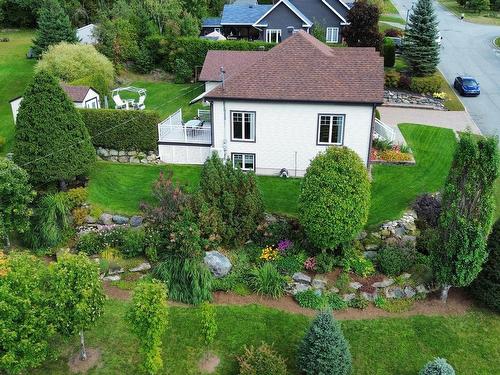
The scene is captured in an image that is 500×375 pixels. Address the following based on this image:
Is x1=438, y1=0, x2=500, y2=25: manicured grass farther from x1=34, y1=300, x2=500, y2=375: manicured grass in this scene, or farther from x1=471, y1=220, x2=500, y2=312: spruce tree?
x1=34, y1=300, x2=500, y2=375: manicured grass

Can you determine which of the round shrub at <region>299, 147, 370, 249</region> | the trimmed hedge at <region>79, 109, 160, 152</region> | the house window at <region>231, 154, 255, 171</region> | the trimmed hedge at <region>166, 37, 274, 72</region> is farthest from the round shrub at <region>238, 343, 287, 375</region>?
the trimmed hedge at <region>166, 37, 274, 72</region>

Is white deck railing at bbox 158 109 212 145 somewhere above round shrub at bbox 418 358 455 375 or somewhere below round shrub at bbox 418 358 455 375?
above

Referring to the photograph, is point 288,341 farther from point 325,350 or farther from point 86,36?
point 86,36

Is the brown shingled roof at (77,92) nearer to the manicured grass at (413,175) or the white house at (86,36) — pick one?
the white house at (86,36)

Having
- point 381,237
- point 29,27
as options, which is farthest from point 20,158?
point 29,27

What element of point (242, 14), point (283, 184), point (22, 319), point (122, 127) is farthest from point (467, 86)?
point (22, 319)

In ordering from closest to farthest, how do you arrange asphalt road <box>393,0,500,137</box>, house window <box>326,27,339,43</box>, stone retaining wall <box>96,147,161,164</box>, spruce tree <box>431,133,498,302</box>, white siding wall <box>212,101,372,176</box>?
1. spruce tree <box>431,133,498,302</box>
2. white siding wall <box>212,101,372,176</box>
3. stone retaining wall <box>96,147,161,164</box>
4. asphalt road <box>393,0,500,137</box>
5. house window <box>326,27,339,43</box>
